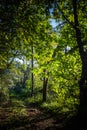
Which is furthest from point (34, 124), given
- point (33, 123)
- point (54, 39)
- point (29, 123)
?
point (54, 39)

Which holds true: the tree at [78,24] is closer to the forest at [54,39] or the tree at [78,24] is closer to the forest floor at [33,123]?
the forest at [54,39]

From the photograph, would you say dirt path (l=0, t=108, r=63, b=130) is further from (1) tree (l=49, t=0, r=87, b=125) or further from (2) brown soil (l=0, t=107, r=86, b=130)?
(1) tree (l=49, t=0, r=87, b=125)

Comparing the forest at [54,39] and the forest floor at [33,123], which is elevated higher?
the forest at [54,39]

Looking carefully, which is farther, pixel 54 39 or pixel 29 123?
pixel 54 39

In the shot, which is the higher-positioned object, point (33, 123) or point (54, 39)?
point (54, 39)

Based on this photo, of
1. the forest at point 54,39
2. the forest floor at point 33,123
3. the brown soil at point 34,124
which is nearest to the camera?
the brown soil at point 34,124

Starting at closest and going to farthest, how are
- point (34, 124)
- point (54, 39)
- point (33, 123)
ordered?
point (34, 124) → point (33, 123) → point (54, 39)

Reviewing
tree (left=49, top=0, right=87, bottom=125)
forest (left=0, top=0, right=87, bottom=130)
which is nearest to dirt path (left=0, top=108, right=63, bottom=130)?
forest (left=0, top=0, right=87, bottom=130)

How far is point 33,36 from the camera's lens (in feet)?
47.0

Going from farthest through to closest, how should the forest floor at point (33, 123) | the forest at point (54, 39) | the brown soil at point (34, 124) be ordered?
the forest at point (54, 39) < the forest floor at point (33, 123) < the brown soil at point (34, 124)

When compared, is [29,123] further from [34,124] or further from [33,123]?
[34,124]

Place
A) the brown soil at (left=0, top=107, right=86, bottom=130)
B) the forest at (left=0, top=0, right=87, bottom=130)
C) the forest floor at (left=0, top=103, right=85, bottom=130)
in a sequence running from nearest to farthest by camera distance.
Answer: the brown soil at (left=0, top=107, right=86, bottom=130)
the forest floor at (left=0, top=103, right=85, bottom=130)
the forest at (left=0, top=0, right=87, bottom=130)

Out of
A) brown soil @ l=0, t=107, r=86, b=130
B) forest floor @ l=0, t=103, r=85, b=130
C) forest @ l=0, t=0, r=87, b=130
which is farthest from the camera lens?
forest @ l=0, t=0, r=87, b=130

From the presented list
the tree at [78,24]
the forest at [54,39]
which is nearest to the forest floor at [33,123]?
the forest at [54,39]
